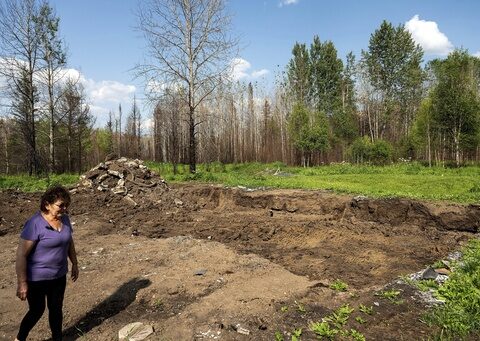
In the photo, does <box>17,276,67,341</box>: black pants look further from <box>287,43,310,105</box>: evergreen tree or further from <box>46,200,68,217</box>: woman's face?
<box>287,43,310,105</box>: evergreen tree

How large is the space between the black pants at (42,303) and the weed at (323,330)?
2640 mm

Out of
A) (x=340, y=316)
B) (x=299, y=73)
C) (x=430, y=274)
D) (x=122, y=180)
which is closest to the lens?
(x=340, y=316)

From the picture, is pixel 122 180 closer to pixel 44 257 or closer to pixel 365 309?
pixel 44 257

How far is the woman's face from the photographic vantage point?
11.7ft

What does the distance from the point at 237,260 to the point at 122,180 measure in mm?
6856

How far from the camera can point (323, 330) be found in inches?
149

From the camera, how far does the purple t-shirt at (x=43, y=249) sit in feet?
11.4

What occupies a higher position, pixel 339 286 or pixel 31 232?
pixel 31 232

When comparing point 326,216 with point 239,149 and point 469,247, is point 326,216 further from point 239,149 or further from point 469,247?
point 239,149

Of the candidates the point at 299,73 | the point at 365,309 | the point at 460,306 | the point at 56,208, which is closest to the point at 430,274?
the point at 460,306

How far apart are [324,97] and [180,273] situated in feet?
122

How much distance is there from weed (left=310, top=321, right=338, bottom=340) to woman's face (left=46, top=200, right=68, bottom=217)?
9.32ft

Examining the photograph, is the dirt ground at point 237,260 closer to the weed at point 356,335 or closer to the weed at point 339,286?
the weed at point 339,286

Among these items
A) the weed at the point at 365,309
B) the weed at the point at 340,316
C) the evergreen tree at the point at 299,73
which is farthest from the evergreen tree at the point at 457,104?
the weed at the point at 340,316
